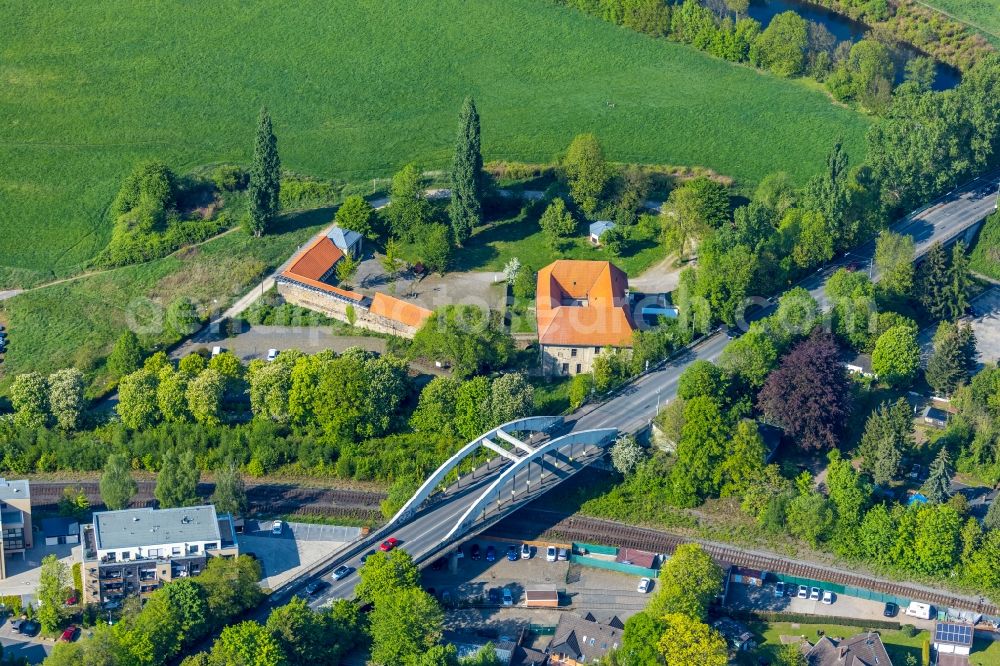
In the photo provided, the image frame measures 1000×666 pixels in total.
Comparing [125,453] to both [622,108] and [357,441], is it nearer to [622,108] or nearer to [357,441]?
[357,441]

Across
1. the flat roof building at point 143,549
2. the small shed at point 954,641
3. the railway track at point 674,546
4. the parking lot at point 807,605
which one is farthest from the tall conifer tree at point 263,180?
the small shed at point 954,641

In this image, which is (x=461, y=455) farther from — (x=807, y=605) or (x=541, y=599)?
(x=807, y=605)

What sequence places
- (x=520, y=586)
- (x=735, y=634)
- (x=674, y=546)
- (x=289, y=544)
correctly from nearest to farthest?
(x=735, y=634) < (x=520, y=586) < (x=289, y=544) < (x=674, y=546)

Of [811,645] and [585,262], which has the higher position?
[585,262]

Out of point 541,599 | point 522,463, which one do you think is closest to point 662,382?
point 522,463

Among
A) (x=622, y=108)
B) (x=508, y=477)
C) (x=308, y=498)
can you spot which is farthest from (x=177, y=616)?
(x=622, y=108)

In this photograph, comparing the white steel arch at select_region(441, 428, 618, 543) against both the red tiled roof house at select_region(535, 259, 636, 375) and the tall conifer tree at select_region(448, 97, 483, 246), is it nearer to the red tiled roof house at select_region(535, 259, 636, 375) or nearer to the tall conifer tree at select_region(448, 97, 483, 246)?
the red tiled roof house at select_region(535, 259, 636, 375)

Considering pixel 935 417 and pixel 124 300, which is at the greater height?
pixel 124 300
